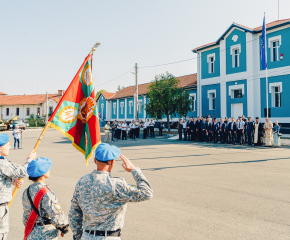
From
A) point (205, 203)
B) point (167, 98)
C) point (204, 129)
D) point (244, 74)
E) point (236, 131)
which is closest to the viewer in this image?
point (205, 203)

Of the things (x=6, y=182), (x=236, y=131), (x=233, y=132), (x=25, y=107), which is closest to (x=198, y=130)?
(x=233, y=132)

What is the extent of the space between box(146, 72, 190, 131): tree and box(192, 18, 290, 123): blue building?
6.28ft

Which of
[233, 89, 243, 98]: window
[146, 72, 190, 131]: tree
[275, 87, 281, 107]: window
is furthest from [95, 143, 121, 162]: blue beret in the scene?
[146, 72, 190, 131]: tree

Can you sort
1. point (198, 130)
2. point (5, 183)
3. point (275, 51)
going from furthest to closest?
point (275, 51) → point (198, 130) → point (5, 183)

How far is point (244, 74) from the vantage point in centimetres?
2569

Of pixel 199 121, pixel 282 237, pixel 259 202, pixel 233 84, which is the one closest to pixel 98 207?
pixel 282 237

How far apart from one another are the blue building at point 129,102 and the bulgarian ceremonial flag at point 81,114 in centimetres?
2807

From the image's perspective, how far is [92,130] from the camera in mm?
4559

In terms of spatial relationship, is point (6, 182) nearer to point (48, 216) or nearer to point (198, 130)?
point (48, 216)

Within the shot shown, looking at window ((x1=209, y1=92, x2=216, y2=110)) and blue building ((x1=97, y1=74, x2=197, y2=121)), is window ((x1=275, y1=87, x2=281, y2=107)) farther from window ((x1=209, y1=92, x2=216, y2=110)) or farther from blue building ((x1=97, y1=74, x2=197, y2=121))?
blue building ((x1=97, y1=74, x2=197, y2=121))

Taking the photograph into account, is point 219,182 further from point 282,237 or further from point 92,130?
point 92,130

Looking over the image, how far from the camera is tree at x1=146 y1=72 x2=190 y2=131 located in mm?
30656

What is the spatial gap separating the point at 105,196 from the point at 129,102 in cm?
4415

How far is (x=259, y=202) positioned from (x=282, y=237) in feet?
6.26
